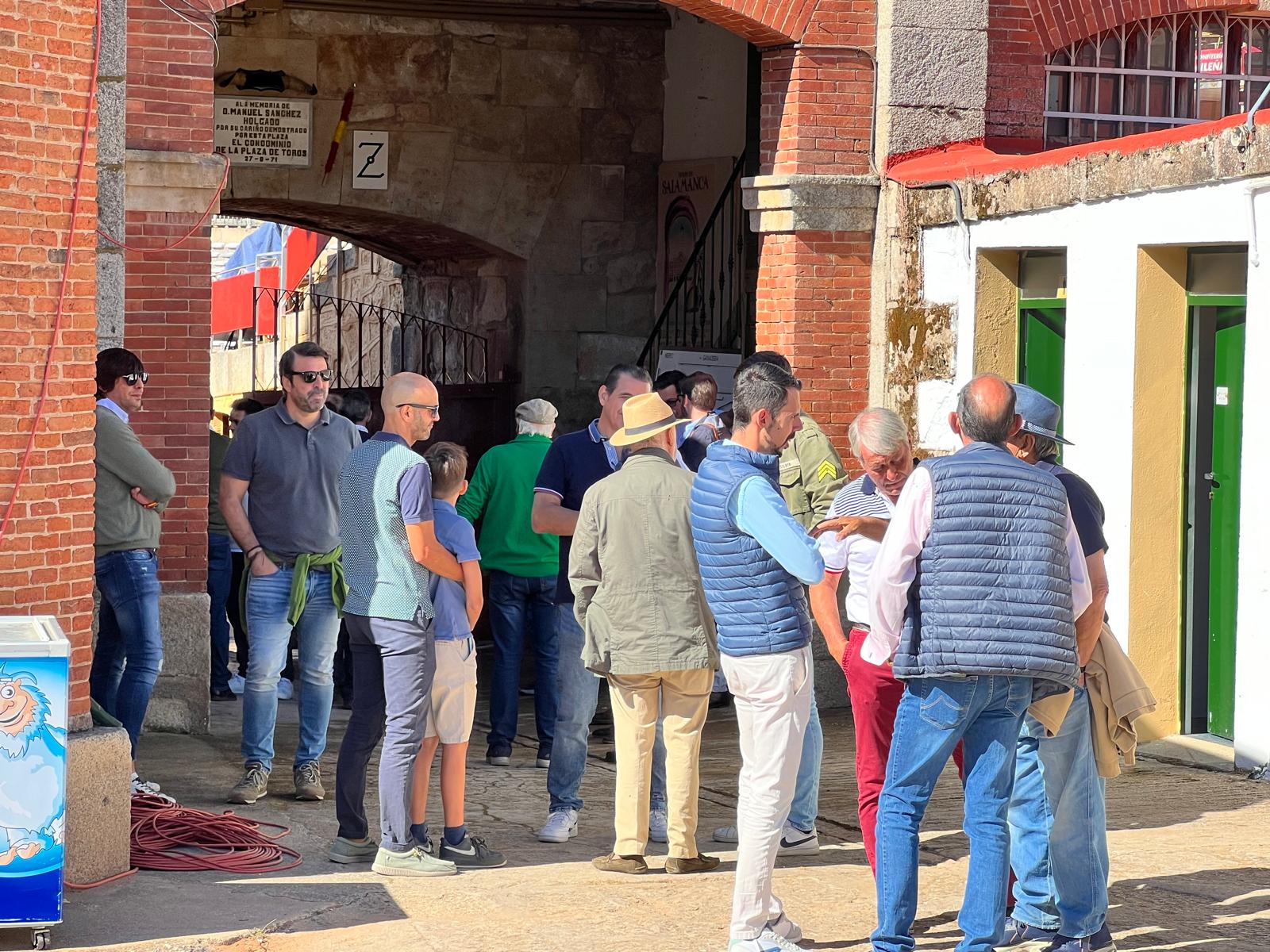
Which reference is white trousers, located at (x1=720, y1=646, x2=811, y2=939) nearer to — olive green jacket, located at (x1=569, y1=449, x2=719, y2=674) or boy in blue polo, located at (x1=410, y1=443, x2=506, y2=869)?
olive green jacket, located at (x1=569, y1=449, x2=719, y2=674)

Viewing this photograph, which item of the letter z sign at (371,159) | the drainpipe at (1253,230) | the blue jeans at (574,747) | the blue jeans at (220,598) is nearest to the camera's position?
the blue jeans at (574,747)

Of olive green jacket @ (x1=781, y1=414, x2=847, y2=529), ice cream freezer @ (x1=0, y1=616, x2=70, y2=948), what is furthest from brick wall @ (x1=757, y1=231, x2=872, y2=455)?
ice cream freezer @ (x1=0, y1=616, x2=70, y2=948)

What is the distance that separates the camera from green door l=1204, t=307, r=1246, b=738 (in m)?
7.80

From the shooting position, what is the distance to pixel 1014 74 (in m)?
10.2

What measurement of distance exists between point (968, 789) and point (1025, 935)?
687 millimetres

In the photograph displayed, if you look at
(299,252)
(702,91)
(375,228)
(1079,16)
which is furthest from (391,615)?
(299,252)

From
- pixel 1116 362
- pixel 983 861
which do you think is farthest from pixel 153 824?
pixel 1116 362

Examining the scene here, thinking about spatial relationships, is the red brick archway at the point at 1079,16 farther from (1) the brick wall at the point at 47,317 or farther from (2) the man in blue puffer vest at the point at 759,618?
(1) the brick wall at the point at 47,317

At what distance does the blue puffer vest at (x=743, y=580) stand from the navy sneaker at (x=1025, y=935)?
3.41 ft

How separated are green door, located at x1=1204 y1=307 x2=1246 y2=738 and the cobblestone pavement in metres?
0.84

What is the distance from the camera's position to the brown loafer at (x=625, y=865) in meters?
5.87

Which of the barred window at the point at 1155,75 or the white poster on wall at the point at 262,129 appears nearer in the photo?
the barred window at the point at 1155,75

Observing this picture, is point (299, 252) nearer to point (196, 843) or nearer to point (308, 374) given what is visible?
point (308, 374)

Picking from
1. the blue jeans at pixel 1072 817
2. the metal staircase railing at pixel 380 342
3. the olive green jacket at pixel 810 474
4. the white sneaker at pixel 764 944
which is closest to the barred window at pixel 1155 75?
the olive green jacket at pixel 810 474
